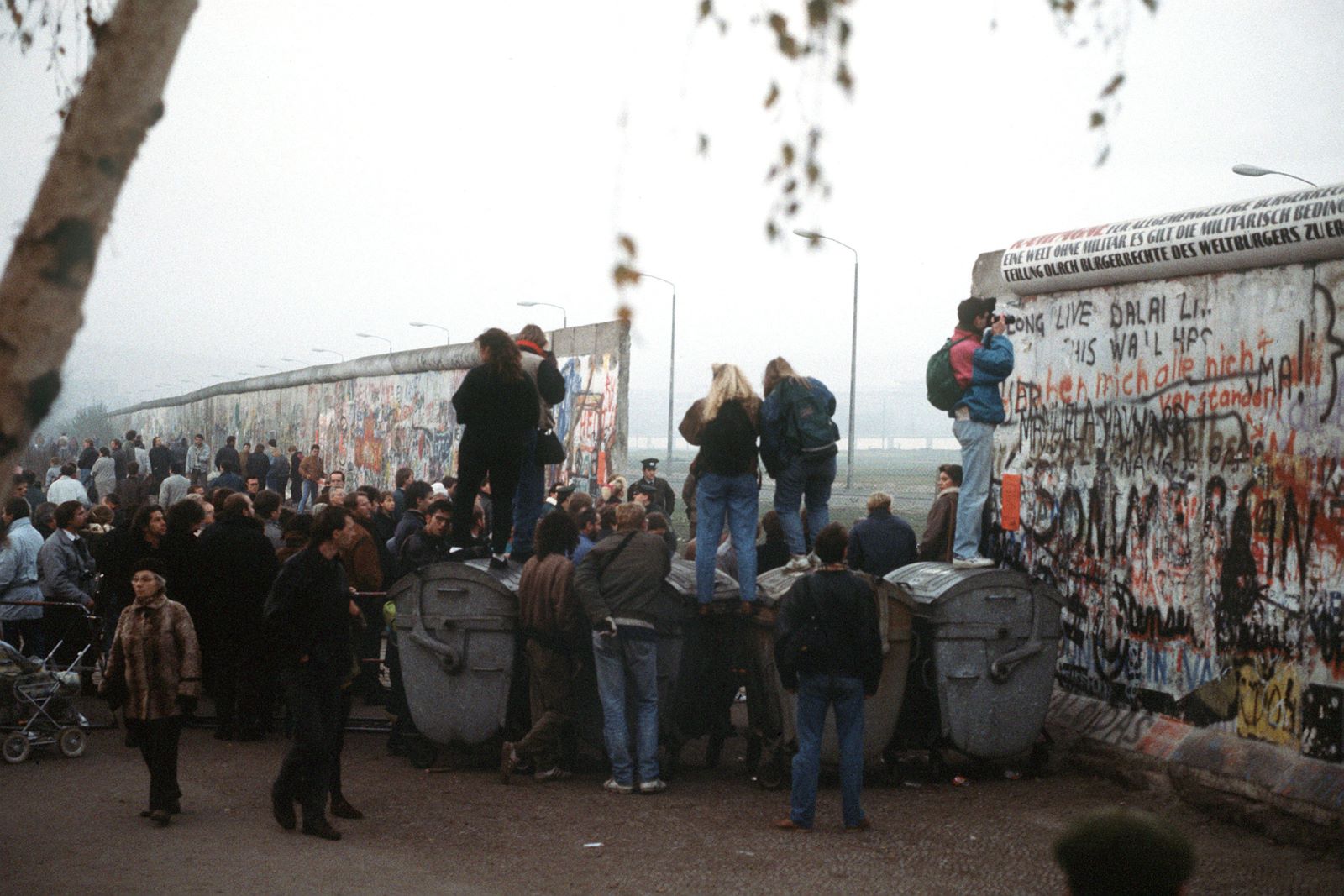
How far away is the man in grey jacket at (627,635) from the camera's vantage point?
9.87m

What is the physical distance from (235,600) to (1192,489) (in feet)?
23.6

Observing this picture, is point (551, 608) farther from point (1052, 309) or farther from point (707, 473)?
point (1052, 309)

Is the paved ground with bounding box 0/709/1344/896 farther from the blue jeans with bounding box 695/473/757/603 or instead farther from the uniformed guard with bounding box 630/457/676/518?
the uniformed guard with bounding box 630/457/676/518

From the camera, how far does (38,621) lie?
1280 cm

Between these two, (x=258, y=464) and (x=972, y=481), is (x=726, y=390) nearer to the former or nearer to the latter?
(x=972, y=481)

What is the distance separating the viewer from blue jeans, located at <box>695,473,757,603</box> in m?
10.1

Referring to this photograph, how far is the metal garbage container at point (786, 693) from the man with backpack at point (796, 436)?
455 mm

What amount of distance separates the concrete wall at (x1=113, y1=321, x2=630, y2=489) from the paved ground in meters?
6.28

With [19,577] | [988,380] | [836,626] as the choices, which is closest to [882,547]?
[988,380]

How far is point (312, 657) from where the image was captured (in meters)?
8.59

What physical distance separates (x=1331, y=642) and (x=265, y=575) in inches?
303

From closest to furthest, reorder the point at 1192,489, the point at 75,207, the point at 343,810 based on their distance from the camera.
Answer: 1. the point at 75,207
2. the point at 343,810
3. the point at 1192,489

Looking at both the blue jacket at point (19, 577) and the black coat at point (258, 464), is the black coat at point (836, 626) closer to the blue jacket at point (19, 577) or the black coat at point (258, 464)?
the blue jacket at point (19, 577)

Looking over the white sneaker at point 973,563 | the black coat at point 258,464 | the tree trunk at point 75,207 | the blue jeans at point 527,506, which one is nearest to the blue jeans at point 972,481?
the white sneaker at point 973,563
